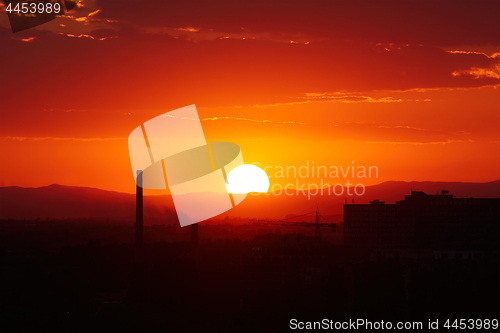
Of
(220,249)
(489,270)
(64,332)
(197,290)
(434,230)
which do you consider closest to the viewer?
(64,332)

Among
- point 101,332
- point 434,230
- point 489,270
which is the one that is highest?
point 434,230

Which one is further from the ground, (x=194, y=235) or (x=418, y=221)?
(x=418, y=221)

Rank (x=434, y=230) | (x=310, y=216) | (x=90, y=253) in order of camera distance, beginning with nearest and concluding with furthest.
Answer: (x=90, y=253), (x=434, y=230), (x=310, y=216)

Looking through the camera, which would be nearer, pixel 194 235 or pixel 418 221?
pixel 194 235

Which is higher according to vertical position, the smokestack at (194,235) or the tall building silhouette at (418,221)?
the tall building silhouette at (418,221)

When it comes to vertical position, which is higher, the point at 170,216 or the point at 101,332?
the point at 170,216

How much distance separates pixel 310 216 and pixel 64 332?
512 feet

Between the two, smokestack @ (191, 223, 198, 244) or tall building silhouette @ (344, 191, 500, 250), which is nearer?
smokestack @ (191, 223, 198, 244)

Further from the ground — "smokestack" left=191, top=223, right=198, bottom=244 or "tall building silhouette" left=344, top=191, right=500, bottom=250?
"tall building silhouette" left=344, top=191, right=500, bottom=250

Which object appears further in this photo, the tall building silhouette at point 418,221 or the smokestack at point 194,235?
the tall building silhouette at point 418,221

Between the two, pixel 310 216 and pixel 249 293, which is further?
pixel 310 216

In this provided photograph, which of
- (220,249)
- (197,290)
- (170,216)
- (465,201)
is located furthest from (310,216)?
(197,290)

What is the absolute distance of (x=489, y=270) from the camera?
46844mm

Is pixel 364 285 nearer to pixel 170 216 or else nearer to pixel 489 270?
pixel 489 270
